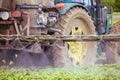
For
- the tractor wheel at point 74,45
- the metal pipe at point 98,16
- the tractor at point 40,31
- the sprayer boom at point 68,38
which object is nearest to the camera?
the sprayer boom at point 68,38

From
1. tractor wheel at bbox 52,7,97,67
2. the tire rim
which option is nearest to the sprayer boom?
tractor wheel at bbox 52,7,97,67

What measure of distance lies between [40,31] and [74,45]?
1.02 meters

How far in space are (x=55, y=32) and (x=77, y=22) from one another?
1118mm

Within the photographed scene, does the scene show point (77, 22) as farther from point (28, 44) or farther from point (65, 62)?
point (28, 44)

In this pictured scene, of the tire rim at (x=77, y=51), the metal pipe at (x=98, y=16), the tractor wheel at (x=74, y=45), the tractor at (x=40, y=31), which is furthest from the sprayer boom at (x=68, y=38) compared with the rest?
the metal pipe at (x=98, y=16)

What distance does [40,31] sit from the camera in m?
9.23

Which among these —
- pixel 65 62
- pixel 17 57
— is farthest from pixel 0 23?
pixel 65 62

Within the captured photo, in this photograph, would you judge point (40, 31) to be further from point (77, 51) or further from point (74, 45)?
point (77, 51)

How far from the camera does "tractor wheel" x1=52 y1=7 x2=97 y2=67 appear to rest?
31.1 ft

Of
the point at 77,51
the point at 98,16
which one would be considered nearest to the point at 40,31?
the point at 77,51

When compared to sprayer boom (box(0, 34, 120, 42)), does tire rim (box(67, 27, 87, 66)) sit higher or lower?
lower

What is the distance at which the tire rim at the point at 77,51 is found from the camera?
32.2 feet

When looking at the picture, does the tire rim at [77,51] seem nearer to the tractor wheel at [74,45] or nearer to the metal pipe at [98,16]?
the tractor wheel at [74,45]

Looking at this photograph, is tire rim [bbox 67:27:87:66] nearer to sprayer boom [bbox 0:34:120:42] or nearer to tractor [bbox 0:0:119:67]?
tractor [bbox 0:0:119:67]
